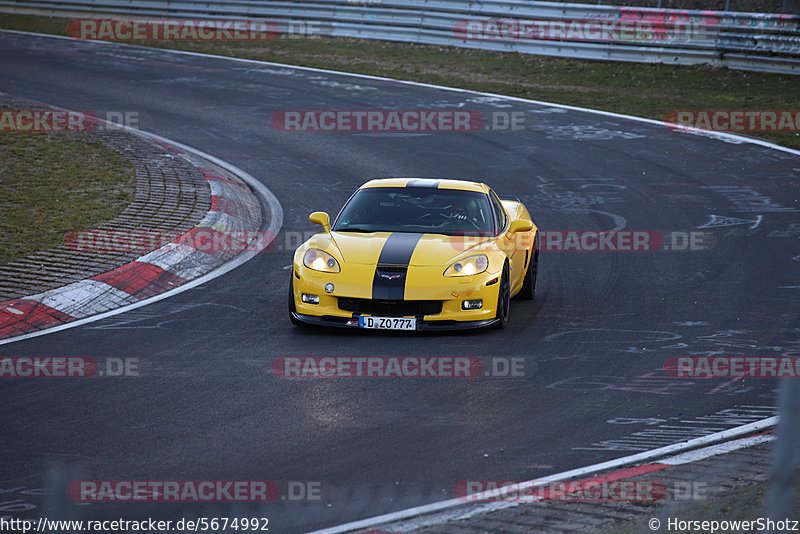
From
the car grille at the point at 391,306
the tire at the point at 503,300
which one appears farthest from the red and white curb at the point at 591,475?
the car grille at the point at 391,306

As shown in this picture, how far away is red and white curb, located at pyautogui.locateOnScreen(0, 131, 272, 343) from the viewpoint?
959cm

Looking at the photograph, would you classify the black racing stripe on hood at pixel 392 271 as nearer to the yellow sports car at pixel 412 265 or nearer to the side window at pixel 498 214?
the yellow sports car at pixel 412 265

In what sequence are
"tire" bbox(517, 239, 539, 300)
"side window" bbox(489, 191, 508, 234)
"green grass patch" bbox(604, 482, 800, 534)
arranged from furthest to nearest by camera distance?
"tire" bbox(517, 239, 539, 300)
"side window" bbox(489, 191, 508, 234)
"green grass patch" bbox(604, 482, 800, 534)

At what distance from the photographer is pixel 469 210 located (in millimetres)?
10484

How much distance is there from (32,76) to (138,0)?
27.8 ft

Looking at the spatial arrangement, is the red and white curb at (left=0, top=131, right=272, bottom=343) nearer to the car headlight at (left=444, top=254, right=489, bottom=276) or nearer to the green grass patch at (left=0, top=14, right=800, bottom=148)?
the car headlight at (left=444, top=254, right=489, bottom=276)

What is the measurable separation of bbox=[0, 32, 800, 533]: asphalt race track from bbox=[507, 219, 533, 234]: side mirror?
79 cm

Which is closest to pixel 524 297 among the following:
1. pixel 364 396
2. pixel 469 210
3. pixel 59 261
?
pixel 469 210

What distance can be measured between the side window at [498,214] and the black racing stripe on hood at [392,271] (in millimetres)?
1101

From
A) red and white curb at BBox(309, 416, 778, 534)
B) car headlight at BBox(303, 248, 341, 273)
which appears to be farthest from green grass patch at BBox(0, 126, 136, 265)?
red and white curb at BBox(309, 416, 778, 534)

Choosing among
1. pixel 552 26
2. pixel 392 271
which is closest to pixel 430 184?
pixel 392 271

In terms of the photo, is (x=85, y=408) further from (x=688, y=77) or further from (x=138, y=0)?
(x=138, y=0)

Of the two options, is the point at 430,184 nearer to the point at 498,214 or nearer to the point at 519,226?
the point at 498,214

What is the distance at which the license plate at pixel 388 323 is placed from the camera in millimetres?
9156
